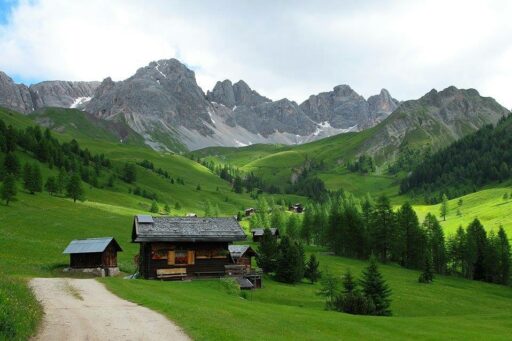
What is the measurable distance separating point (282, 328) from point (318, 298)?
31.5m

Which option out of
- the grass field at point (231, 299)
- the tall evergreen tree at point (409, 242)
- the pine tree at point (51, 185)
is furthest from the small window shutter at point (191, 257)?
the pine tree at point (51, 185)

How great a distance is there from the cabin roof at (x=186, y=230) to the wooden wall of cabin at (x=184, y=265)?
1.41m

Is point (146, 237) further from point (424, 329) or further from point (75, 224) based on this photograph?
point (75, 224)

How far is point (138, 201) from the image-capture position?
607 feet

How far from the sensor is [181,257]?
58.1 m

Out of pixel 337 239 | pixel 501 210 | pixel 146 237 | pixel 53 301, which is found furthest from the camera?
pixel 501 210

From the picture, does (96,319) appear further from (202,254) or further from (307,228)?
(307,228)

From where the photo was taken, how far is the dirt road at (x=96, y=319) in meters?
21.7

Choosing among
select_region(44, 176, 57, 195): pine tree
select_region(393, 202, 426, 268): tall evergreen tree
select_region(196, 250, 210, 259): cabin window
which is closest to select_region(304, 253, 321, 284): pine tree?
select_region(196, 250, 210, 259): cabin window

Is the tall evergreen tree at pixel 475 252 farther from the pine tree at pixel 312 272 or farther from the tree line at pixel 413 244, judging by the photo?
the pine tree at pixel 312 272

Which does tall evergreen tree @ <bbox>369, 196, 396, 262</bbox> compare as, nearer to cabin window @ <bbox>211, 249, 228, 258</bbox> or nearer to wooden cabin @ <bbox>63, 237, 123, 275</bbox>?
cabin window @ <bbox>211, 249, 228, 258</bbox>

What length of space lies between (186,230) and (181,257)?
340 centimetres

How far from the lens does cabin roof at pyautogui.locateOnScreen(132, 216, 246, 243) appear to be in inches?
2228

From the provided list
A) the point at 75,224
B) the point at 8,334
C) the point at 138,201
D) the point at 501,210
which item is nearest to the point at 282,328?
the point at 8,334
